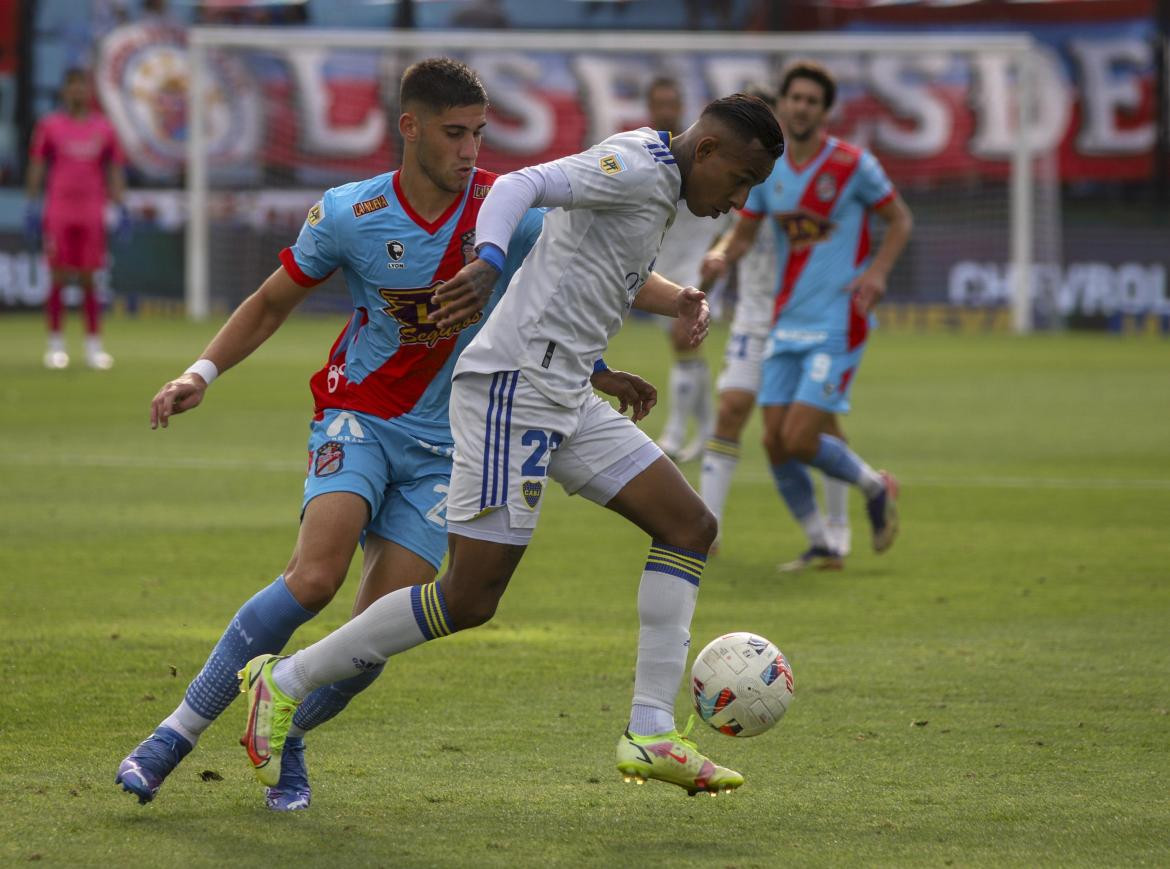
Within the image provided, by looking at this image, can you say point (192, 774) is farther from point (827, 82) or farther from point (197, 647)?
point (827, 82)

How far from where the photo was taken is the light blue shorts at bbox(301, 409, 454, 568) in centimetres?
496

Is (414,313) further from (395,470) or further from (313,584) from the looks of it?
(313,584)

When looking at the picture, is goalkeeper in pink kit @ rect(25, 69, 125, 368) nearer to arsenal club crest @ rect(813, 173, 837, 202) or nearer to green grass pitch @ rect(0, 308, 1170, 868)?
green grass pitch @ rect(0, 308, 1170, 868)

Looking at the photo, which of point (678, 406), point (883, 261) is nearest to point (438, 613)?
point (883, 261)

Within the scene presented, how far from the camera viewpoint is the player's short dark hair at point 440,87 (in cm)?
494

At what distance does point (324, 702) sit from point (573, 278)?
1285 mm

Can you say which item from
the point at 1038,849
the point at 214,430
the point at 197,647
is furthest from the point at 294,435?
the point at 1038,849

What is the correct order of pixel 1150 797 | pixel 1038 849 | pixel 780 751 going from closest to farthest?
pixel 1038 849 → pixel 1150 797 → pixel 780 751

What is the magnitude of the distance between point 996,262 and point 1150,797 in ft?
73.8

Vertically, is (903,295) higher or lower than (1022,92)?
lower

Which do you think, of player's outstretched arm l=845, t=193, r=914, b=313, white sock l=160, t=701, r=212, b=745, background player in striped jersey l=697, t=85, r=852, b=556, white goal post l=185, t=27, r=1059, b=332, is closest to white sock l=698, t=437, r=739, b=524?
background player in striped jersey l=697, t=85, r=852, b=556

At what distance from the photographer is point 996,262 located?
2664cm

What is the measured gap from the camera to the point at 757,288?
1002 centimetres

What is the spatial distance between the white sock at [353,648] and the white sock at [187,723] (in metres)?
0.27
